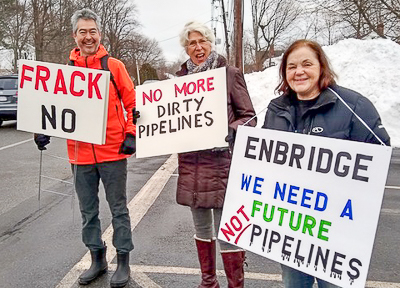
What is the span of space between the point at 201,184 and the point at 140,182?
12.6 ft

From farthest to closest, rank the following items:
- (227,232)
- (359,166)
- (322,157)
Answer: (227,232) → (322,157) → (359,166)

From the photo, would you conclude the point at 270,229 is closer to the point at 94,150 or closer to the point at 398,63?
the point at 94,150

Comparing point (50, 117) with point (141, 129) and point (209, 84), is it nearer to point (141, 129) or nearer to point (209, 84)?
point (141, 129)

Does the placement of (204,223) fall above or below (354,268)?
below

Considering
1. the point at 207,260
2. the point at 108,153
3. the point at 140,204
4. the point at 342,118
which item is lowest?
the point at 140,204

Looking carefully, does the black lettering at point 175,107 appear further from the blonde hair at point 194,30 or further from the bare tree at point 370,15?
the bare tree at point 370,15

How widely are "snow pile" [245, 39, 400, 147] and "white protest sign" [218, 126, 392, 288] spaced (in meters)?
8.28

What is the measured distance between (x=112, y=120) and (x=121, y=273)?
124 cm

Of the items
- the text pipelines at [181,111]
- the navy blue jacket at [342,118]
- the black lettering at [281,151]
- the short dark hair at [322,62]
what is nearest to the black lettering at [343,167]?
the navy blue jacket at [342,118]

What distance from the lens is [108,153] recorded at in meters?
2.97

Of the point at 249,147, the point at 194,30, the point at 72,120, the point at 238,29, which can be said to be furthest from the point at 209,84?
the point at 238,29

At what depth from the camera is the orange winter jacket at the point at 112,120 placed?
2.94 m

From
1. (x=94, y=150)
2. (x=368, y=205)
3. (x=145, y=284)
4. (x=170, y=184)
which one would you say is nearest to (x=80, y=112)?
(x=94, y=150)

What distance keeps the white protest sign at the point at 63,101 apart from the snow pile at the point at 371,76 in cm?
778
